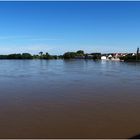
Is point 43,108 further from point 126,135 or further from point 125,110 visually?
point 126,135

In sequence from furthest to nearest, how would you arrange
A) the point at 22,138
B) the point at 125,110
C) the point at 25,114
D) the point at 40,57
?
1. the point at 40,57
2. the point at 125,110
3. the point at 25,114
4. the point at 22,138

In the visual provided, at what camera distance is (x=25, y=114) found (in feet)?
29.0

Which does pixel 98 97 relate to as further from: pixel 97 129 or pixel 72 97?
pixel 97 129

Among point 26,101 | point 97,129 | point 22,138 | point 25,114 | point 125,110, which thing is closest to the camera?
point 22,138

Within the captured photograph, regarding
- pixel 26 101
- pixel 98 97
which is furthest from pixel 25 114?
pixel 98 97

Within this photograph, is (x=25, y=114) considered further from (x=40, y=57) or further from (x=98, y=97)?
(x=40, y=57)

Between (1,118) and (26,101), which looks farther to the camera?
(26,101)


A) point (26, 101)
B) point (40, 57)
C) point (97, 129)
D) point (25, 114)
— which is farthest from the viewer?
point (40, 57)

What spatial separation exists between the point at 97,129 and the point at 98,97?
15.5 feet

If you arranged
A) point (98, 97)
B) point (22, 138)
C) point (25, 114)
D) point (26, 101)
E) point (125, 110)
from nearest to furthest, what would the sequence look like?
point (22, 138) < point (25, 114) < point (125, 110) < point (26, 101) < point (98, 97)

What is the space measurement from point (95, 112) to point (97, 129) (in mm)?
1869

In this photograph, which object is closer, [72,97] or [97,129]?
[97,129]

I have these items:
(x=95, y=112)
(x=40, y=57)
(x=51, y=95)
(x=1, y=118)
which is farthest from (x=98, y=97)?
(x=40, y=57)

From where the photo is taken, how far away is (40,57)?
12462cm
